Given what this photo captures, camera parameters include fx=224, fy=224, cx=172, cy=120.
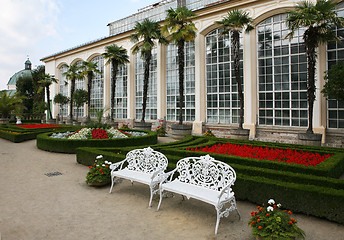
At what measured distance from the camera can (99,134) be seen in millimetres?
10812

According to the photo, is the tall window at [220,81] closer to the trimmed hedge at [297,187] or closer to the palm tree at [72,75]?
the trimmed hedge at [297,187]

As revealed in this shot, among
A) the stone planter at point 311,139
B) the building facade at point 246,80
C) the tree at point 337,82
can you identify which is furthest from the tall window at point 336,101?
Answer: the tree at point 337,82

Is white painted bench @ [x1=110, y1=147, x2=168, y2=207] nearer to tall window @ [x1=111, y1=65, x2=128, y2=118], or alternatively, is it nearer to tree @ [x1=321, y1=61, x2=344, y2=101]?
tree @ [x1=321, y1=61, x2=344, y2=101]

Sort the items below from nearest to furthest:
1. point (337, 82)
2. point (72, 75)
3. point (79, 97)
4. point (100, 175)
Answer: point (100, 175)
point (337, 82)
point (79, 97)
point (72, 75)

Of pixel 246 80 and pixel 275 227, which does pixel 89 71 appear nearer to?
pixel 246 80

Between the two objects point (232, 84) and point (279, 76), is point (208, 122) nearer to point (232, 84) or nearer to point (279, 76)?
point (232, 84)

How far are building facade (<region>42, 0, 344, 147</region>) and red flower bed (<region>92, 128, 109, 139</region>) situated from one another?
25.5ft

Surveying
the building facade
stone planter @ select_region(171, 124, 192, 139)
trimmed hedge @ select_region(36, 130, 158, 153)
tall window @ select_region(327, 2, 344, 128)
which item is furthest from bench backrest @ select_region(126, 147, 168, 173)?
tall window @ select_region(327, 2, 344, 128)

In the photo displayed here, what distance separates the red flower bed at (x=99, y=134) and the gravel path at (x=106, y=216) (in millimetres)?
4851

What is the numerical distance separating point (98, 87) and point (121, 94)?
3998 millimetres

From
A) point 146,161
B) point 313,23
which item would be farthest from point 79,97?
point 313,23

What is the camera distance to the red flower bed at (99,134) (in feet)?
35.1

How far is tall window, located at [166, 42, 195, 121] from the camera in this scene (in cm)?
1783

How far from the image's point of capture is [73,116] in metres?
28.1
